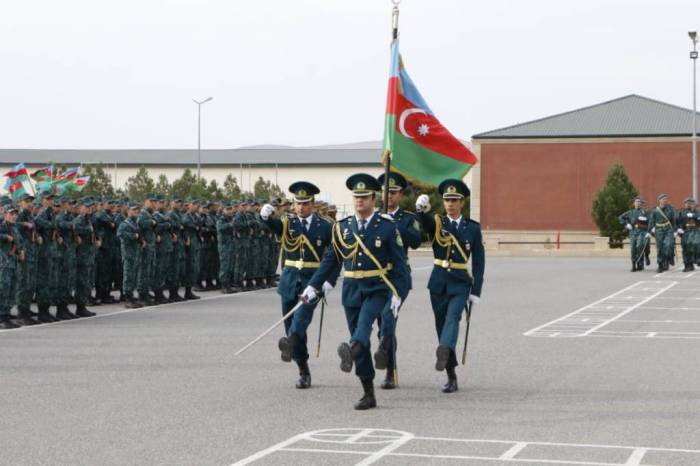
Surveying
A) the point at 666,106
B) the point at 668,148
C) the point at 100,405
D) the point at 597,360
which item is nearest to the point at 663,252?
the point at 597,360

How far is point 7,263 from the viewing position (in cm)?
1828

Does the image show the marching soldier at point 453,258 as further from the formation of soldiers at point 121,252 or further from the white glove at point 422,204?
the formation of soldiers at point 121,252

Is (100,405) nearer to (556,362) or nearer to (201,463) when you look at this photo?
(201,463)

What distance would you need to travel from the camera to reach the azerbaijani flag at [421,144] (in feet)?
43.9

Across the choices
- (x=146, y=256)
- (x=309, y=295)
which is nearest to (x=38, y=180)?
(x=146, y=256)

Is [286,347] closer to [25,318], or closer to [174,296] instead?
[25,318]

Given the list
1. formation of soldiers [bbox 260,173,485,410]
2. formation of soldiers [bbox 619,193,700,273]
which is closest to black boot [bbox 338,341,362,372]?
formation of soldiers [bbox 260,173,485,410]

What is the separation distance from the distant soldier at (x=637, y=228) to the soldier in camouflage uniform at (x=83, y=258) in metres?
Result: 20.2

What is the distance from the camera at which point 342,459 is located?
8.22 metres

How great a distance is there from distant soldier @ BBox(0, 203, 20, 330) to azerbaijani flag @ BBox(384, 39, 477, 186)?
738 centimetres

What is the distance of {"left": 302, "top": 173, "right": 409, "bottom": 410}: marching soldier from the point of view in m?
11.0

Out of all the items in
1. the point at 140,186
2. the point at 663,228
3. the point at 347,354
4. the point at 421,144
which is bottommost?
the point at 347,354

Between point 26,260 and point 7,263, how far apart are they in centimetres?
58

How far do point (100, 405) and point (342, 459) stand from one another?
10.4 feet
